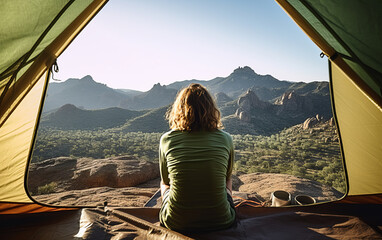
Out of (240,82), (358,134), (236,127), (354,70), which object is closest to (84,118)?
(236,127)

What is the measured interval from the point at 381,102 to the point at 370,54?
43 cm

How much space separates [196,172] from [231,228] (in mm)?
727

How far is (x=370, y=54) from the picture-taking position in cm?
147

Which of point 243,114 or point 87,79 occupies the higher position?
point 87,79

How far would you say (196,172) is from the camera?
1315 mm

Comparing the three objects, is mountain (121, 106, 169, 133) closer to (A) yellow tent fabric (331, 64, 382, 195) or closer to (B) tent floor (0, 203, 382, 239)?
(B) tent floor (0, 203, 382, 239)

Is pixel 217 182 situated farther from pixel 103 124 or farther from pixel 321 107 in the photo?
pixel 321 107

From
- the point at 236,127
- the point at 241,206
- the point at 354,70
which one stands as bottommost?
the point at 241,206

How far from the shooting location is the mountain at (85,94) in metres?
88.5

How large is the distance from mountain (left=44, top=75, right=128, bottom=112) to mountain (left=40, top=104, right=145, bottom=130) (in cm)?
4306

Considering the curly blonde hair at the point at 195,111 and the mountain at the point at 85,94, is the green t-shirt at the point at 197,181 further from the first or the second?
the mountain at the point at 85,94

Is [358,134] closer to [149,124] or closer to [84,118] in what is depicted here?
[149,124]

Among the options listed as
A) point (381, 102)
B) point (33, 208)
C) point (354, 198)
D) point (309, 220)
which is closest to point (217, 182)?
point (309, 220)

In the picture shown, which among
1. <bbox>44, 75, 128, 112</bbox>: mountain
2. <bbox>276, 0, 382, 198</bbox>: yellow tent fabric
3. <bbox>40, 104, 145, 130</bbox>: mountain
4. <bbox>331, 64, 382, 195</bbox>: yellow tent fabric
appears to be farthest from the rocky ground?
<bbox>44, 75, 128, 112</bbox>: mountain
